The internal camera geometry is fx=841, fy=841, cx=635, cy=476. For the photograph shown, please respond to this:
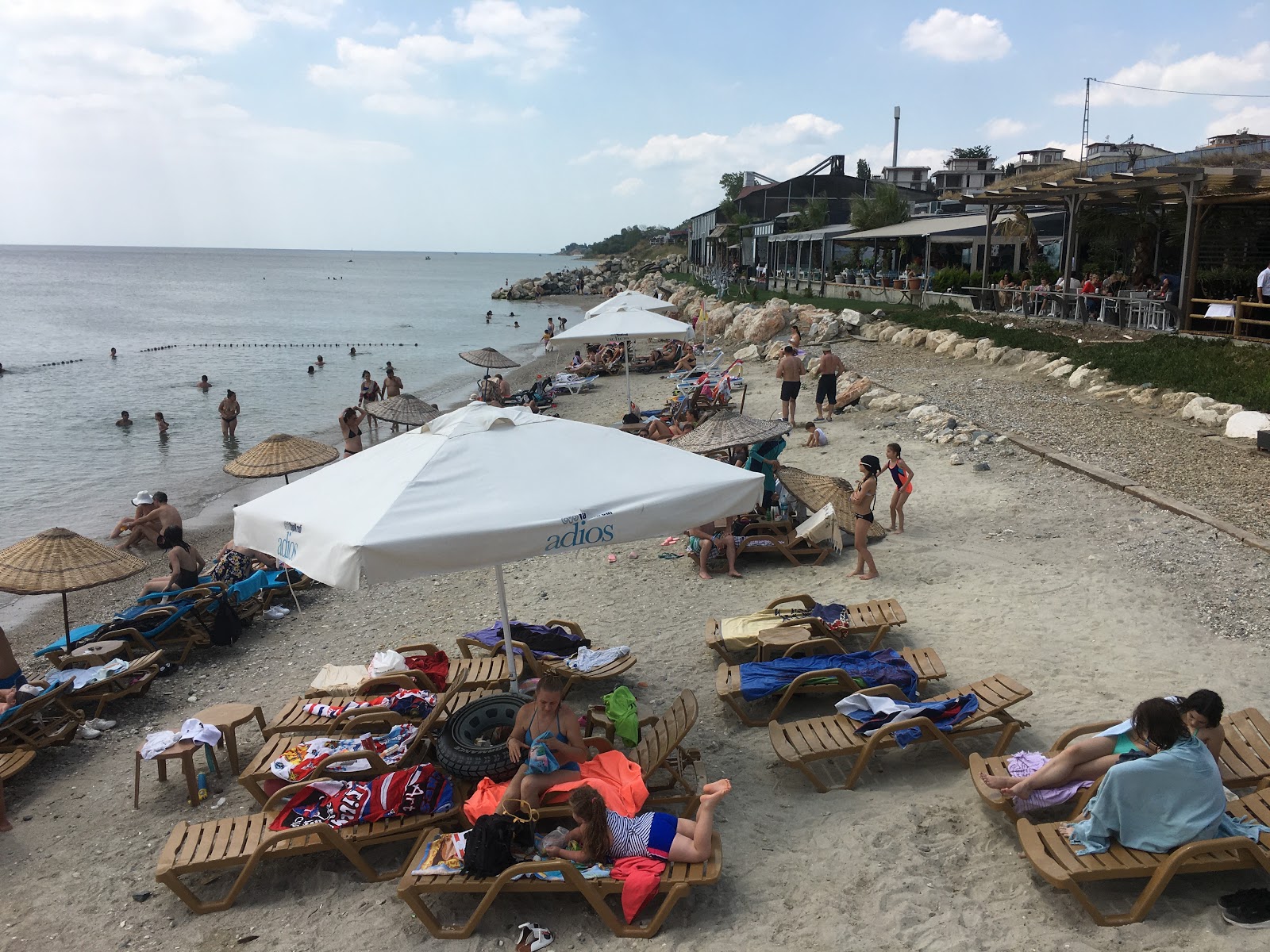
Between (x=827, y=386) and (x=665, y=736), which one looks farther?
(x=827, y=386)

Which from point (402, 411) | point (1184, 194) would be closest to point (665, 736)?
point (402, 411)

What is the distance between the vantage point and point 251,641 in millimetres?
8203

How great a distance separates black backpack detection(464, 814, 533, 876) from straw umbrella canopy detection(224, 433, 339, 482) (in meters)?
7.38

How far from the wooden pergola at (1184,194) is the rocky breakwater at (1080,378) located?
2.51 m

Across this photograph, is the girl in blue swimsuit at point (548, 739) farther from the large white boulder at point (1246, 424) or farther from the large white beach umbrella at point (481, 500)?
the large white boulder at point (1246, 424)

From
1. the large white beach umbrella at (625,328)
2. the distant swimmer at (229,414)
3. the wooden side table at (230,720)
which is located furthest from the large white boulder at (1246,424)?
the distant swimmer at (229,414)

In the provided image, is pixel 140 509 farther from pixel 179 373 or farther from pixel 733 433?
pixel 179 373

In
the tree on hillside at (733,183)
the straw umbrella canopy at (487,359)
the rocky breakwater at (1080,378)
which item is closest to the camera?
the rocky breakwater at (1080,378)

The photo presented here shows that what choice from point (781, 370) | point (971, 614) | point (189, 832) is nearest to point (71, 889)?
point (189, 832)

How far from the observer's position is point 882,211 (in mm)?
34812

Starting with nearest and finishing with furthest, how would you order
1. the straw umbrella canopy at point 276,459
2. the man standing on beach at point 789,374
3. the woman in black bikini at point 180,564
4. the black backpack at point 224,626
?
the black backpack at point 224,626
the woman in black bikini at point 180,564
the straw umbrella canopy at point 276,459
the man standing on beach at point 789,374

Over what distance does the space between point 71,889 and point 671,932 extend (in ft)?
11.1

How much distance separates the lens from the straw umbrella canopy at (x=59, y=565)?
22.0 feet

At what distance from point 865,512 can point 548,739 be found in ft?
14.8
